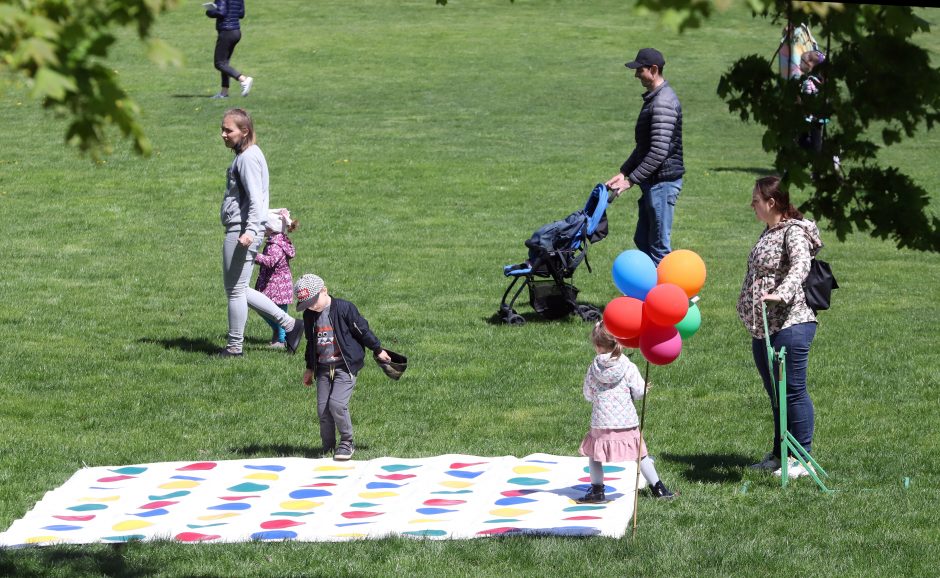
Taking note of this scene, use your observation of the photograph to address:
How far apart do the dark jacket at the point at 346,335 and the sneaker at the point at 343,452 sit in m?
0.52

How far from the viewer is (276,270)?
44.6 feet

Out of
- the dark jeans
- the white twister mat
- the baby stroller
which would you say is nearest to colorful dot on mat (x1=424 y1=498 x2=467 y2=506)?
the white twister mat

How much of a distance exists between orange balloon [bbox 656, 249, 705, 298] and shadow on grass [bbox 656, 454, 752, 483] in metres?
1.48

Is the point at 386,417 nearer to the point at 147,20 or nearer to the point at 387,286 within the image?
the point at 387,286

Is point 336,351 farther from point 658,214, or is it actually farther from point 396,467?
point 658,214

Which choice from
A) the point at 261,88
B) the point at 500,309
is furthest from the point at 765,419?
the point at 261,88

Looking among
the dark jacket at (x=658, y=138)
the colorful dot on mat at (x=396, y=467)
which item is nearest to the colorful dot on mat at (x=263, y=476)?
the colorful dot on mat at (x=396, y=467)

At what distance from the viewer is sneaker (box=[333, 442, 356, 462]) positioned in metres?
9.92

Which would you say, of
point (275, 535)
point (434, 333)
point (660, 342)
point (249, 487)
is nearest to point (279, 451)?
point (249, 487)

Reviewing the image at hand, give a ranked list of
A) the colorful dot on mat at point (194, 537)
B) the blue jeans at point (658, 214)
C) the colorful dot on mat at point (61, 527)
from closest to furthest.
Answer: the colorful dot on mat at point (194, 537) → the colorful dot on mat at point (61, 527) → the blue jeans at point (658, 214)

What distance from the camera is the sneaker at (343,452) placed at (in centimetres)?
992

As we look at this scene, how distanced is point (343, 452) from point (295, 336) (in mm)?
3037

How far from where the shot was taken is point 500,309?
14.5 meters

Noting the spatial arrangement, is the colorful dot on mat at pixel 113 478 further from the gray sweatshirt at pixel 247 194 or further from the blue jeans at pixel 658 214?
the blue jeans at pixel 658 214
